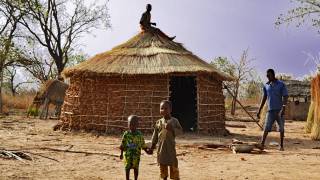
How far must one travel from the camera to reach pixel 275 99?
10.1 m

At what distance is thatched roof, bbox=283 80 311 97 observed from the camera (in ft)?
87.9

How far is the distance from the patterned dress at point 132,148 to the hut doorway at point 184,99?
1080cm

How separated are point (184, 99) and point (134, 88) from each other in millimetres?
3482

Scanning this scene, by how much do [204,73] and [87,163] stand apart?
22.1 ft

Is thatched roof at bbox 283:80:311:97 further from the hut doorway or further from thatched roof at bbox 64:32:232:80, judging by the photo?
thatched roof at bbox 64:32:232:80

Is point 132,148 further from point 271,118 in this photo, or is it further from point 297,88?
point 297,88

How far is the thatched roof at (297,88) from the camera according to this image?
26797mm

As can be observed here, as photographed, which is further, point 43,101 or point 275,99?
point 43,101

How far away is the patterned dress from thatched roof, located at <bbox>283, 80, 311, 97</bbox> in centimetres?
2199

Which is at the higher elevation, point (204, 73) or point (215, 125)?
point (204, 73)

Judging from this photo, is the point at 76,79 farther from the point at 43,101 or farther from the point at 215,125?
the point at 43,101

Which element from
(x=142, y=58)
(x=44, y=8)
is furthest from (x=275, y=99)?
(x=44, y=8)

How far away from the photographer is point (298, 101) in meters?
27.6

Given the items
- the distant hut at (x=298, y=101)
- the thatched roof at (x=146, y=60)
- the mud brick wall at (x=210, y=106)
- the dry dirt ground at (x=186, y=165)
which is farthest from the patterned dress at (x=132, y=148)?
the distant hut at (x=298, y=101)
